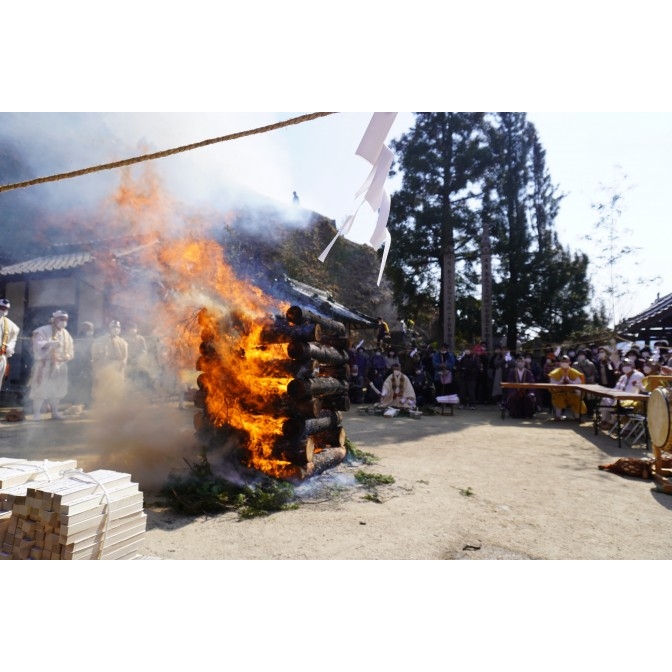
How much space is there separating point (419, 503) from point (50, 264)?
43.7 ft

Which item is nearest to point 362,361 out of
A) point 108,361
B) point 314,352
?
point 108,361

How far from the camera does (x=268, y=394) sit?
18.8ft

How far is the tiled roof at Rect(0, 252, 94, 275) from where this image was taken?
13.4m

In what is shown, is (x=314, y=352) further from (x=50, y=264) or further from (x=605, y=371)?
(x=50, y=264)

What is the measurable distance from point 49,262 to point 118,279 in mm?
2418

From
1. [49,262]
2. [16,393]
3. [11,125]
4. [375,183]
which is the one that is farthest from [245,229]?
[375,183]

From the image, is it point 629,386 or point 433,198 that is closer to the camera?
point 629,386

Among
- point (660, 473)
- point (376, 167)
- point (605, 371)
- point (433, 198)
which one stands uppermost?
point (433, 198)

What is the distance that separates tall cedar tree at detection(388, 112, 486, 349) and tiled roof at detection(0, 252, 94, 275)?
36.6ft

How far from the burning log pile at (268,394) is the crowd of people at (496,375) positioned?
726 cm

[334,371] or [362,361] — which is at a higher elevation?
[362,361]

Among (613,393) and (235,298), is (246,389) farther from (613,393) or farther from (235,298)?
(613,393)

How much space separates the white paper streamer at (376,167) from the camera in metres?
3.75

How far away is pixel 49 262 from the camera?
14117mm
